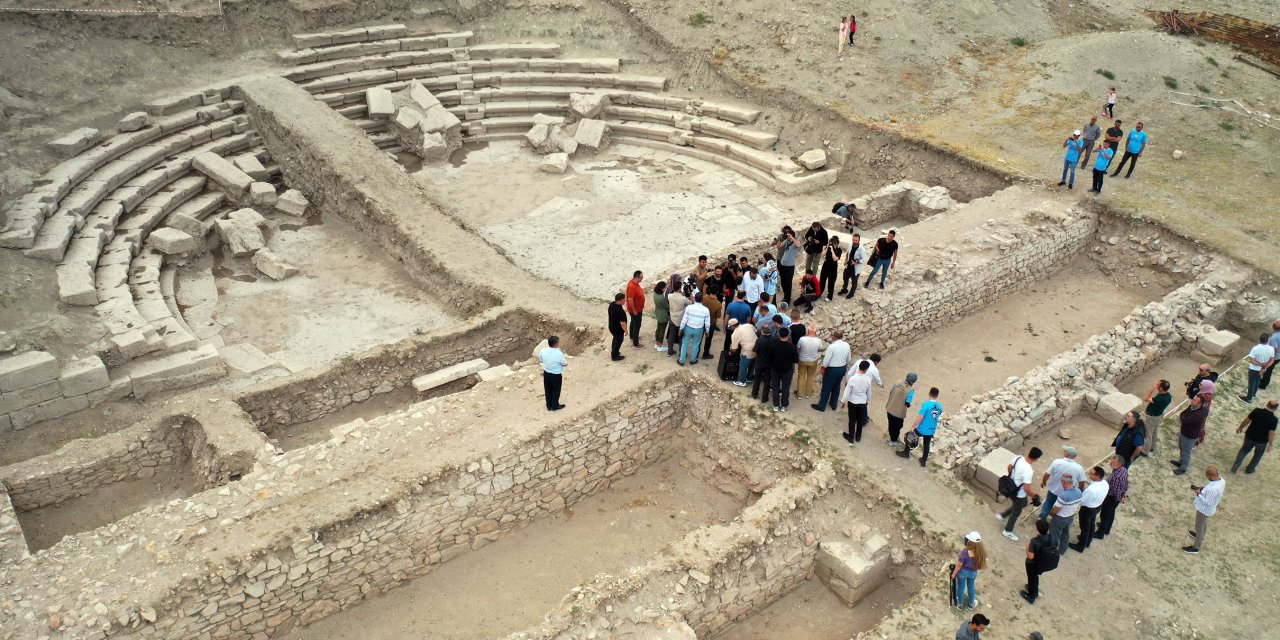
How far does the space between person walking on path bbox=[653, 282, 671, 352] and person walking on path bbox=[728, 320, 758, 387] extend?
1.00 m

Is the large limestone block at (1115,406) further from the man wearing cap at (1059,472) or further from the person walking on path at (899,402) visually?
the person walking on path at (899,402)

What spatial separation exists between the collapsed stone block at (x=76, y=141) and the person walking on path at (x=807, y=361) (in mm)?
14430

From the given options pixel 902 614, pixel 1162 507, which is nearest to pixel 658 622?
pixel 902 614

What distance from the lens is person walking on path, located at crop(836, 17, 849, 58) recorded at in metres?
22.5

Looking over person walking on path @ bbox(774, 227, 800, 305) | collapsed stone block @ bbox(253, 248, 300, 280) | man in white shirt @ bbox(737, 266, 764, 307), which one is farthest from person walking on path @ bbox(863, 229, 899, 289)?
collapsed stone block @ bbox(253, 248, 300, 280)

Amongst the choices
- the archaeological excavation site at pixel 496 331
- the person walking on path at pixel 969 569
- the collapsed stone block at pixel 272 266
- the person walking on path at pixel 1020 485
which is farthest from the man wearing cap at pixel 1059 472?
the collapsed stone block at pixel 272 266

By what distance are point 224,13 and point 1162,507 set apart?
22.2 m

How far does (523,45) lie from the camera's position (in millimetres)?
23531

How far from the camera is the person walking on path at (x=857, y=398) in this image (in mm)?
11023

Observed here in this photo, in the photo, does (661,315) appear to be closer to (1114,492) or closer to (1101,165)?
(1114,492)

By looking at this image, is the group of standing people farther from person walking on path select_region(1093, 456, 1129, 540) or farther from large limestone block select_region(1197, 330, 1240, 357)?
person walking on path select_region(1093, 456, 1129, 540)

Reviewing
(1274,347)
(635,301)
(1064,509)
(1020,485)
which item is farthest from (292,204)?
(1274,347)

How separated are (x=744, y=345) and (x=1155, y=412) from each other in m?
5.37

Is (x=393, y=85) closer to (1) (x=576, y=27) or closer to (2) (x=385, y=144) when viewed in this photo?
(2) (x=385, y=144)
